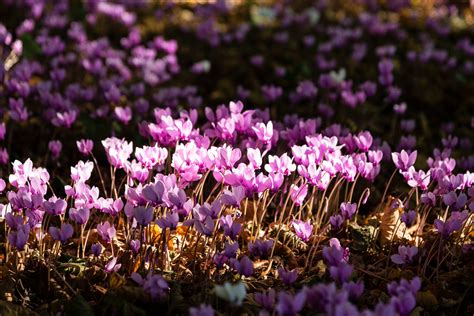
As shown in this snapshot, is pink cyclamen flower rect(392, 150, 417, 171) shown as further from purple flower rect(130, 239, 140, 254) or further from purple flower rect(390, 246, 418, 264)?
purple flower rect(130, 239, 140, 254)

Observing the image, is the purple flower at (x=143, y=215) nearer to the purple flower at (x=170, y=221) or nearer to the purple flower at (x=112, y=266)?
the purple flower at (x=170, y=221)

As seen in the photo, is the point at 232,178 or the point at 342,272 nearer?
the point at 342,272

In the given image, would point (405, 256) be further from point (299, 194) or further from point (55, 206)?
point (55, 206)

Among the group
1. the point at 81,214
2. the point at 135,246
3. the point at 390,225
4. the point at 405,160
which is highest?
the point at 405,160

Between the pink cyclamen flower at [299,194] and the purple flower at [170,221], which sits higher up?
the purple flower at [170,221]

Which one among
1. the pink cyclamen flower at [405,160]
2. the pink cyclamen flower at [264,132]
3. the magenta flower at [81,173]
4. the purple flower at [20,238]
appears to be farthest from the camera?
the pink cyclamen flower at [264,132]

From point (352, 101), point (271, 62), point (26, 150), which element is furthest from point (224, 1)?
point (26, 150)

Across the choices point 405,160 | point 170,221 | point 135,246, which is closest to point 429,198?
point 405,160

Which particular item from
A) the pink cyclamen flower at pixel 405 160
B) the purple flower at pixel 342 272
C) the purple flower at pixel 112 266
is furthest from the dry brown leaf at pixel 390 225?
the purple flower at pixel 112 266
